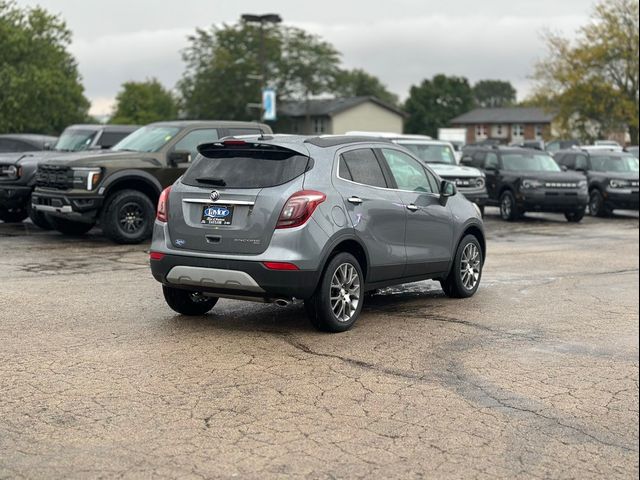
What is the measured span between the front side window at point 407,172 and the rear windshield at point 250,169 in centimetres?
135

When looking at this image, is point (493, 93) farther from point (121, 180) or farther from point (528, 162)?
point (121, 180)

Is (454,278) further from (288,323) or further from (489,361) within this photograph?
(489,361)

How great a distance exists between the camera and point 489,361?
721cm

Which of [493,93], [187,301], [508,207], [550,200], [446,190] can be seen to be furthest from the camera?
[493,93]

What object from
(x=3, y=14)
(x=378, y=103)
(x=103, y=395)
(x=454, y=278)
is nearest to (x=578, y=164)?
(x=454, y=278)

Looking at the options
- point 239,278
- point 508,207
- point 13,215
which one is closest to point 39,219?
point 13,215

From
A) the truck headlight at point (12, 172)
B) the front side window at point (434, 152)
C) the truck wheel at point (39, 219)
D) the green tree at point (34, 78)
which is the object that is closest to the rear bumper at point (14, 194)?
the truck headlight at point (12, 172)

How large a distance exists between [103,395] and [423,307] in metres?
4.32

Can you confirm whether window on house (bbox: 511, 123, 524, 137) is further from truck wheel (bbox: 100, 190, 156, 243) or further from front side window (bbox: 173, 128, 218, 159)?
truck wheel (bbox: 100, 190, 156, 243)

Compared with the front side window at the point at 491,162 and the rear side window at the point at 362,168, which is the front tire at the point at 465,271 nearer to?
the rear side window at the point at 362,168

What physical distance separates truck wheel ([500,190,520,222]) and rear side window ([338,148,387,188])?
14299mm

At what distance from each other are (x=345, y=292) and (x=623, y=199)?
18.3 m

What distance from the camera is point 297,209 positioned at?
785cm

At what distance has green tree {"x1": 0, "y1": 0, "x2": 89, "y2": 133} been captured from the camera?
180 feet
